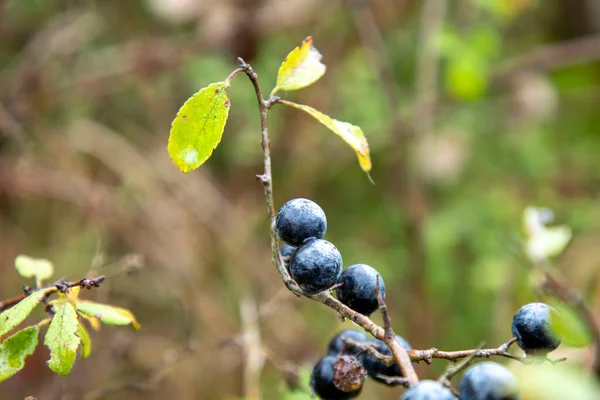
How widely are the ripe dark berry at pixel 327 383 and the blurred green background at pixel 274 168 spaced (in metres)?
1.43

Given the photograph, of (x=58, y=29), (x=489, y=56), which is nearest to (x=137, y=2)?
(x=58, y=29)

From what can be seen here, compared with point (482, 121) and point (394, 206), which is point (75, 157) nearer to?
point (394, 206)

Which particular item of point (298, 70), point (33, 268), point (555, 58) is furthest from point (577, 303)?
point (555, 58)

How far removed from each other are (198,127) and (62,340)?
0.34 metres

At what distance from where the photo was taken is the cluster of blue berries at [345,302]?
2.30ft

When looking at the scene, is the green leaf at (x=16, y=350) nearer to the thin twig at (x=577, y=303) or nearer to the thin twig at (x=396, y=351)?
the thin twig at (x=396, y=351)

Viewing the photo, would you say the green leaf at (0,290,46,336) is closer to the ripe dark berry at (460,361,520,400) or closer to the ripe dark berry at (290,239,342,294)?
the ripe dark berry at (290,239,342,294)

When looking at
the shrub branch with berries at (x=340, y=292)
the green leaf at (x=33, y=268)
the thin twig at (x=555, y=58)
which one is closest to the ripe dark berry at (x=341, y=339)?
the shrub branch with berries at (x=340, y=292)

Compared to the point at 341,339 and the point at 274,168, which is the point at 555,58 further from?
the point at 341,339

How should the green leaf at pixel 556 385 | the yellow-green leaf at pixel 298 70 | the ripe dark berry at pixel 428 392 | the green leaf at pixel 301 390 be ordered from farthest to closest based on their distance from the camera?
the green leaf at pixel 301 390, the yellow-green leaf at pixel 298 70, the ripe dark berry at pixel 428 392, the green leaf at pixel 556 385

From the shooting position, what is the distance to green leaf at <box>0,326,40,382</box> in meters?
0.81

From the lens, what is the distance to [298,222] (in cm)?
81

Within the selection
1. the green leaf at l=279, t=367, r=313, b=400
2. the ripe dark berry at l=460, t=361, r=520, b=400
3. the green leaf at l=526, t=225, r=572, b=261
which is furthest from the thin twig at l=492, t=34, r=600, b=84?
the ripe dark berry at l=460, t=361, r=520, b=400

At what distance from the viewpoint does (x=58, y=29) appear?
113 inches
